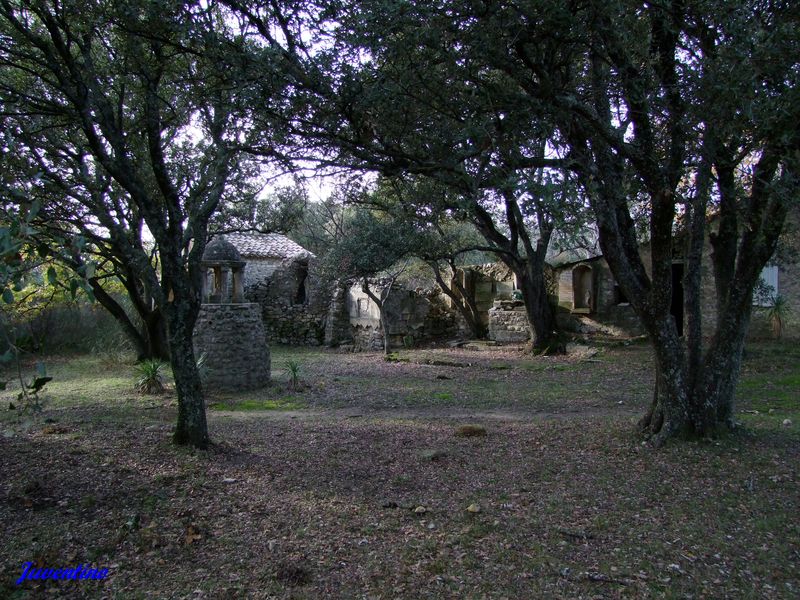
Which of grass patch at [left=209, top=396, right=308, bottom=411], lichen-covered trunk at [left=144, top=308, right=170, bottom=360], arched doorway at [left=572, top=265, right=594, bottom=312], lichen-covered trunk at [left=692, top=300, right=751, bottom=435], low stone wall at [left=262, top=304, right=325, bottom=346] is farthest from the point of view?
low stone wall at [left=262, top=304, right=325, bottom=346]

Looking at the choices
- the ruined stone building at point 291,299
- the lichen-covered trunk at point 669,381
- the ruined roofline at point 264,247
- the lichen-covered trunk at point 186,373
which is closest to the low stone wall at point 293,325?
the ruined stone building at point 291,299

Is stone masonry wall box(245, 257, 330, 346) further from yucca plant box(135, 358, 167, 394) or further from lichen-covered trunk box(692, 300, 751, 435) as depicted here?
lichen-covered trunk box(692, 300, 751, 435)

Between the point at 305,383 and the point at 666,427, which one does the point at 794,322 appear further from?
the point at 305,383

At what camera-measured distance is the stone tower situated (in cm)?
1224

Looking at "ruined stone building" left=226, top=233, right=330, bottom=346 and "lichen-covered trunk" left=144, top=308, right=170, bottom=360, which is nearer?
"lichen-covered trunk" left=144, top=308, right=170, bottom=360

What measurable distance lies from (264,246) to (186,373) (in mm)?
20481

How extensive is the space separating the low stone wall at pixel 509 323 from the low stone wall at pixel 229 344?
10.1 meters

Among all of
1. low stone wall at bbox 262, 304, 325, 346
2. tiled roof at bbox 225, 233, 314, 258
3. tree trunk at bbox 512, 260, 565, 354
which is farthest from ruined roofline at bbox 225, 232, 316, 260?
tree trunk at bbox 512, 260, 565, 354

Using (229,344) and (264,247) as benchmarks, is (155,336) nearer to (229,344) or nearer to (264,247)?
(229,344)

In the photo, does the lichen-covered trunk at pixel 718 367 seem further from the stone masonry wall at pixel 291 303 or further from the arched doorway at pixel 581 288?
the stone masonry wall at pixel 291 303

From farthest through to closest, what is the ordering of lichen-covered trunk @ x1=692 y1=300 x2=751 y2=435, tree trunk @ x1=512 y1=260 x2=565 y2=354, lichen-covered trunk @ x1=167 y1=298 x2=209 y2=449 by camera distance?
tree trunk @ x1=512 y1=260 x2=565 y2=354, lichen-covered trunk @ x1=692 y1=300 x2=751 y2=435, lichen-covered trunk @ x1=167 y1=298 x2=209 y2=449

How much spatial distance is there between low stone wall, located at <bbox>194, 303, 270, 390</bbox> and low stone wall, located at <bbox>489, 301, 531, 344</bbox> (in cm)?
1007

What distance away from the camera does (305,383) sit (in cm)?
1312

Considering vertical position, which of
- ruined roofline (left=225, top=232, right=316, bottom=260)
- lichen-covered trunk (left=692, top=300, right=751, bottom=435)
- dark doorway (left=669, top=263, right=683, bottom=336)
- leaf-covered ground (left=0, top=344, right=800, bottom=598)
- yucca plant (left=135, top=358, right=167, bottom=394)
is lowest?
leaf-covered ground (left=0, top=344, right=800, bottom=598)
